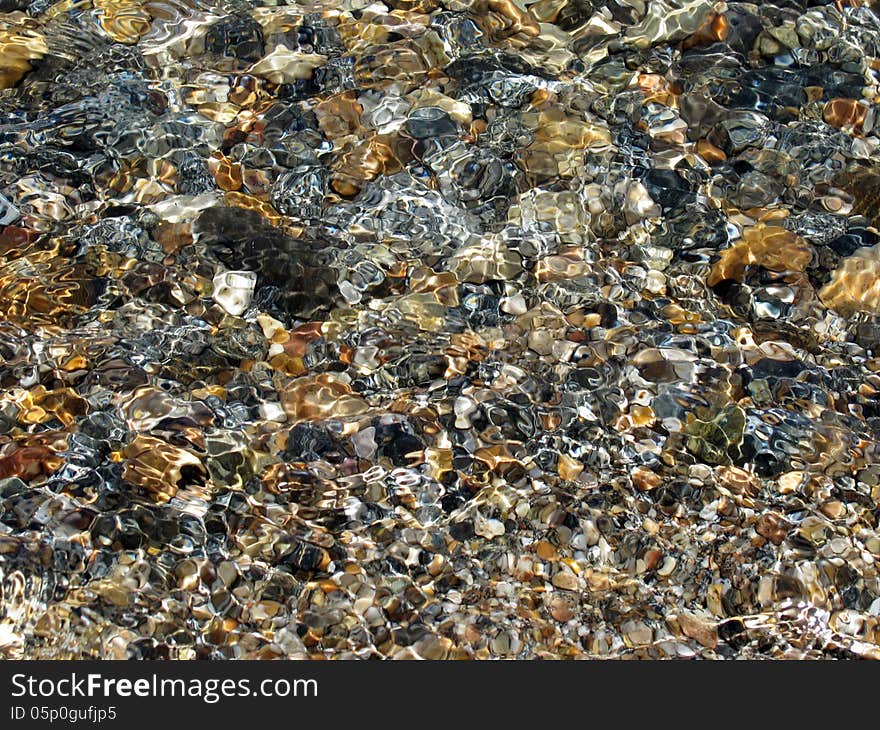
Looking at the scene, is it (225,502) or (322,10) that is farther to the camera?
(322,10)

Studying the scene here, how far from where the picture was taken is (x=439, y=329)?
343 centimetres

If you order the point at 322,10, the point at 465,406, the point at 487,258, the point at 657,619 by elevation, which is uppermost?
the point at 322,10

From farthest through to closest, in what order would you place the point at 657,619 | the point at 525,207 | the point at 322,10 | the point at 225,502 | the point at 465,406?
the point at 322,10 < the point at 525,207 < the point at 465,406 < the point at 225,502 < the point at 657,619

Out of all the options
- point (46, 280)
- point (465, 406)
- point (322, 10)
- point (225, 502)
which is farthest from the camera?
point (322, 10)

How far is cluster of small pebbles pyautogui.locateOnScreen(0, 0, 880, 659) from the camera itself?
2.85 metres

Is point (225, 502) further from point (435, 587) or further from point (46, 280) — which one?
point (46, 280)

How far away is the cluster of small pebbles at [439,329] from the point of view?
2850 mm

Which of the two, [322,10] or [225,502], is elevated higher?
[322,10]

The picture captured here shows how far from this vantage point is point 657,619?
2.83 metres

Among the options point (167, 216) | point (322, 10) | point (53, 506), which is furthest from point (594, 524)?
point (322, 10)

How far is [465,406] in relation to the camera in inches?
127

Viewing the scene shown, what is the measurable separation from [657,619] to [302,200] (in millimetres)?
1987

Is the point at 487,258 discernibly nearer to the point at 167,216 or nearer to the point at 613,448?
the point at 613,448

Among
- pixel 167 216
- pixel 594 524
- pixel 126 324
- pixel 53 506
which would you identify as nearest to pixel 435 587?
pixel 594 524
